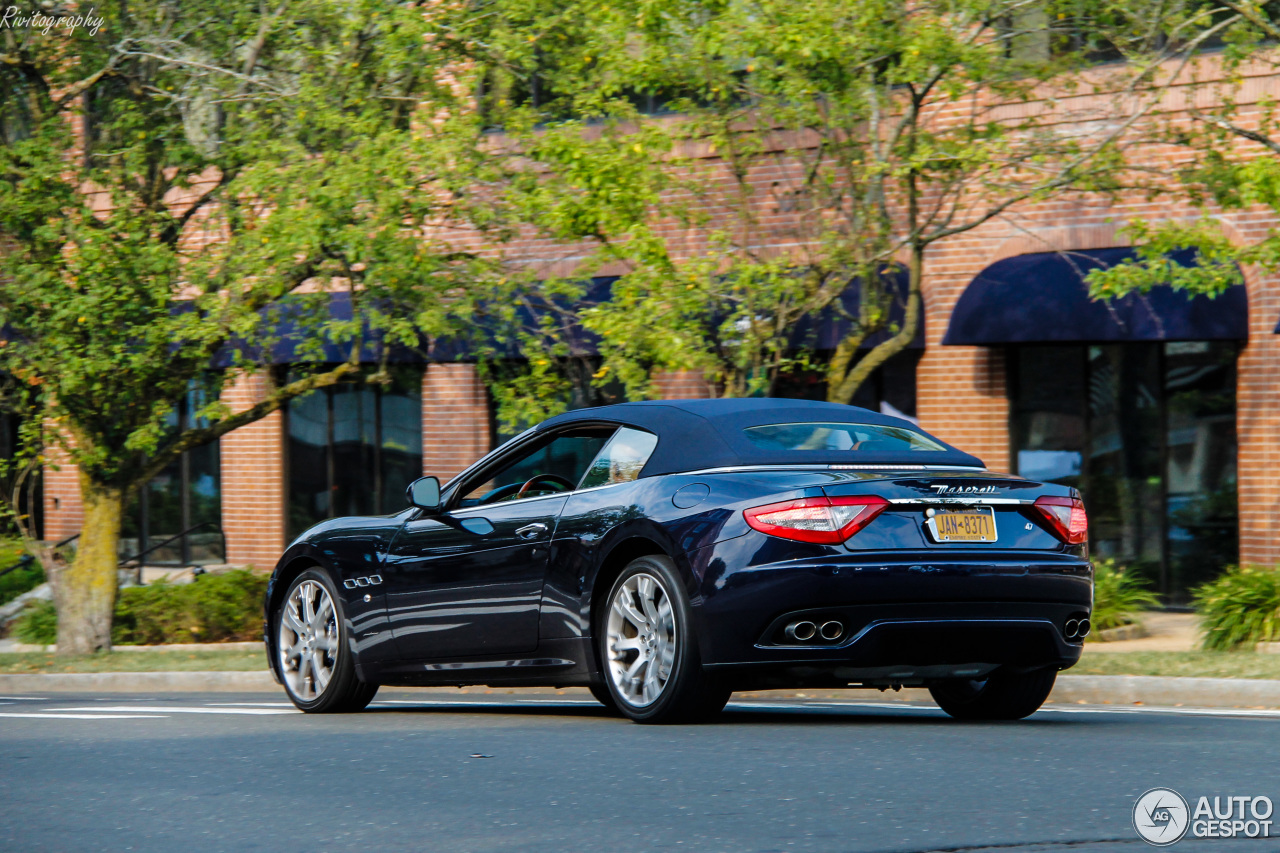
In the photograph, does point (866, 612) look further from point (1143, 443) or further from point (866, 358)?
point (1143, 443)

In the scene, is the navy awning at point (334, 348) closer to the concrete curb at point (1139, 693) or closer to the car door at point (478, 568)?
the concrete curb at point (1139, 693)

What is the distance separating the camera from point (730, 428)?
780 cm

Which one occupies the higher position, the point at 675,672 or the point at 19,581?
the point at 675,672

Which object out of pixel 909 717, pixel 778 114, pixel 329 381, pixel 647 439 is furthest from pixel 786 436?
pixel 329 381

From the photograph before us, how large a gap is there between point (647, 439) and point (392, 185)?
7.38m

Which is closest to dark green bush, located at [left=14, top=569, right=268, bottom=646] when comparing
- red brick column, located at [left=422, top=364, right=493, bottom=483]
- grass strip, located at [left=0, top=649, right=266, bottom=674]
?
grass strip, located at [left=0, top=649, right=266, bottom=674]

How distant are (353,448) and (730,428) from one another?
16250mm

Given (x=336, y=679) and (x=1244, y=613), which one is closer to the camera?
(x=336, y=679)

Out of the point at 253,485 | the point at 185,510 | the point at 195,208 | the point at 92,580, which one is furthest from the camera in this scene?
the point at 185,510

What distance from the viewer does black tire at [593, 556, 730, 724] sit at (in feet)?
23.9

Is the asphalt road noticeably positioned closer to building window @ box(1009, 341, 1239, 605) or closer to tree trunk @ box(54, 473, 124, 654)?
tree trunk @ box(54, 473, 124, 654)

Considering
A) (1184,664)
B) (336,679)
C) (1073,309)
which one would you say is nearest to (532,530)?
(336,679)

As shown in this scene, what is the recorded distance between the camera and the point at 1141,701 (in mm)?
10586

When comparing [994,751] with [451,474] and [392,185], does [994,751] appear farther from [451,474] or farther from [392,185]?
[451,474]
